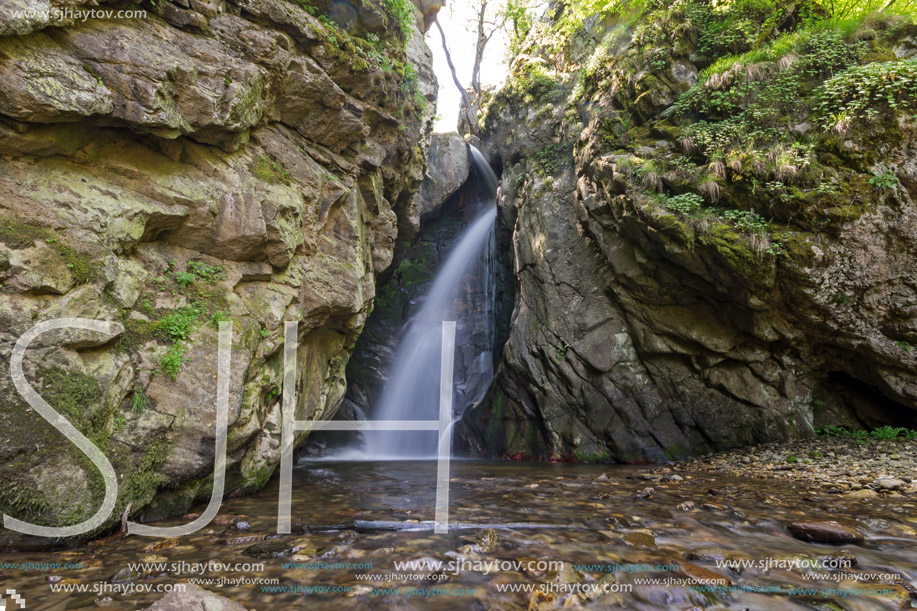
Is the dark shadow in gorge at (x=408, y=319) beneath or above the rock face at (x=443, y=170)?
beneath

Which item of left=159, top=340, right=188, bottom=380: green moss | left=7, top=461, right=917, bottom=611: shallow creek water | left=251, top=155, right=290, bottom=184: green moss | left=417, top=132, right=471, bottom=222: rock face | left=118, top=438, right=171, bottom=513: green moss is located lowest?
left=7, top=461, right=917, bottom=611: shallow creek water

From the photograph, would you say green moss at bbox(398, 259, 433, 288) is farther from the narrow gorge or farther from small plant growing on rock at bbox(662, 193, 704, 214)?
small plant growing on rock at bbox(662, 193, 704, 214)

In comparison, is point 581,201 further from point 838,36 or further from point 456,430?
point 456,430

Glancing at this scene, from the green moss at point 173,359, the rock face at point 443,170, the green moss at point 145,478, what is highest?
the rock face at point 443,170

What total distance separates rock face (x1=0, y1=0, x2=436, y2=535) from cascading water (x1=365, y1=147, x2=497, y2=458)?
7188 millimetres

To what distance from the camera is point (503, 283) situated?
1602 cm

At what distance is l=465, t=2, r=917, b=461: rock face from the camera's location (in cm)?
709

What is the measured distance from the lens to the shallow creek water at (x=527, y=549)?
2.64 m

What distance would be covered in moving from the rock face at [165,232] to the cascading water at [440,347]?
7.19 metres

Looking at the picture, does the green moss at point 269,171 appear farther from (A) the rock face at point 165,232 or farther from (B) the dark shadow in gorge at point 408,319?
(B) the dark shadow in gorge at point 408,319

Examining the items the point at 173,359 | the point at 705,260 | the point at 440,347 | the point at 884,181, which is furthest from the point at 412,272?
the point at 884,181

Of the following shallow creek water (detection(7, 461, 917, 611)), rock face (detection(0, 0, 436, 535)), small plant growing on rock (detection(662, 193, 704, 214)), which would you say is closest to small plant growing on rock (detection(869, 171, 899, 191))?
small plant growing on rock (detection(662, 193, 704, 214))

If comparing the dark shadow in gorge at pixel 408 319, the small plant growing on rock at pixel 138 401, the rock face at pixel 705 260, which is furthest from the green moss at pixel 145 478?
the dark shadow in gorge at pixel 408 319

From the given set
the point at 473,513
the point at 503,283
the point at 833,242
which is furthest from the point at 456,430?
the point at 833,242
